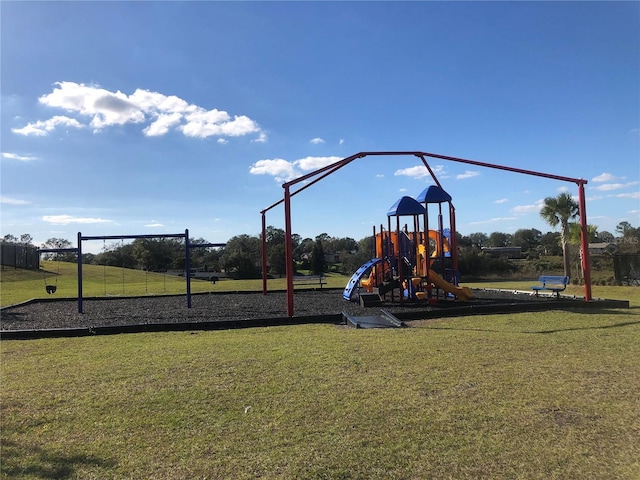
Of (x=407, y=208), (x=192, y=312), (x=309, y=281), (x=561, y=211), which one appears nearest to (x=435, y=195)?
(x=407, y=208)

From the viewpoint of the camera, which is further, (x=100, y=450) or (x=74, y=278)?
(x=74, y=278)

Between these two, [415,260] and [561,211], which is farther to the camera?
[561,211]

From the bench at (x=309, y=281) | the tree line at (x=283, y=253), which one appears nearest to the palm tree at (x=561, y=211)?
the tree line at (x=283, y=253)

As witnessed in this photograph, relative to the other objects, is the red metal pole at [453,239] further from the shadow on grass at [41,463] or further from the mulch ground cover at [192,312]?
the shadow on grass at [41,463]

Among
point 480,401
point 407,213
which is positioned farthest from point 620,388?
point 407,213

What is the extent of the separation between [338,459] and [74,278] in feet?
132

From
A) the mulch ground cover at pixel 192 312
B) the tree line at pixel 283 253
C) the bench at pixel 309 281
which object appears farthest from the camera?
the tree line at pixel 283 253

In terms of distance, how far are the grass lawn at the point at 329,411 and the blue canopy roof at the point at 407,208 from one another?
7138 millimetres

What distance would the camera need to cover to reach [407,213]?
47.1 ft

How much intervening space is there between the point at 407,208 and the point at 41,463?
12.5 meters

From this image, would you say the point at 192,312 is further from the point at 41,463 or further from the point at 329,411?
the point at 41,463

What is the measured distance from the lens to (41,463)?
11.0 ft

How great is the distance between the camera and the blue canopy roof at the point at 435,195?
48.6 feet

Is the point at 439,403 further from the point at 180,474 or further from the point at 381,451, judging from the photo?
the point at 180,474
